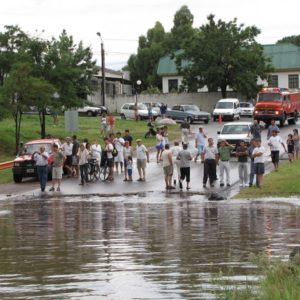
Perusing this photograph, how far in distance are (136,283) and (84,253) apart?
10.1ft

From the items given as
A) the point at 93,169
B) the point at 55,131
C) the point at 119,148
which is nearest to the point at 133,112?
the point at 55,131

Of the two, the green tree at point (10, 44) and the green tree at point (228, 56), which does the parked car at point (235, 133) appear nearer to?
the green tree at point (10, 44)

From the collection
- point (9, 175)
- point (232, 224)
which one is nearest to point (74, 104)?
point (9, 175)

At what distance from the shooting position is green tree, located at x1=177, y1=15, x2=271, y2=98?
70000 millimetres

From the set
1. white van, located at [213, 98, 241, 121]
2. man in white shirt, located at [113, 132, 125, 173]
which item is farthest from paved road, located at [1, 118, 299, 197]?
white van, located at [213, 98, 241, 121]

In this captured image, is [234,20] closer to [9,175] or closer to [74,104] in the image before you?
[74,104]

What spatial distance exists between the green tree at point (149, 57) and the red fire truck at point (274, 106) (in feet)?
145

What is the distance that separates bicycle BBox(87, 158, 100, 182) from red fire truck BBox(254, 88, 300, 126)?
77.8 feet

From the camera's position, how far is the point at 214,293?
950cm

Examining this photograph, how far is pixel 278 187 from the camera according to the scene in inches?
987

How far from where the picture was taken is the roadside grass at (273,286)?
26.5ft

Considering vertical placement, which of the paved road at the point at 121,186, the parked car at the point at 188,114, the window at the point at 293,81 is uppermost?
the window at the point at 293,81

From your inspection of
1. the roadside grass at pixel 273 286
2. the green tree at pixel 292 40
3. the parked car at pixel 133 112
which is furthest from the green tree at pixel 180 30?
the roadside grass at pixel 273 286

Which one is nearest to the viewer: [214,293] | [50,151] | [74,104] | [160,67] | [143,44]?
Answer: [214,293]
